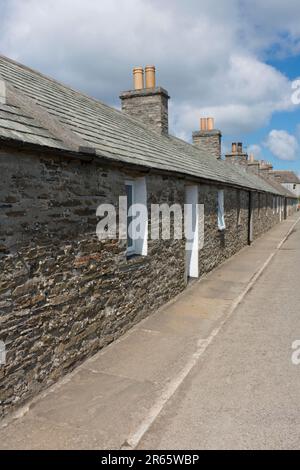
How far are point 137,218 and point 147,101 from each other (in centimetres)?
746

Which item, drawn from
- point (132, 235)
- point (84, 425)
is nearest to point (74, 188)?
point (132, 235)

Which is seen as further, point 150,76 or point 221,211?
point 221,211

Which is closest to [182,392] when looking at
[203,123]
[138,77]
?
[138,77]

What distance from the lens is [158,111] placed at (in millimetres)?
13523

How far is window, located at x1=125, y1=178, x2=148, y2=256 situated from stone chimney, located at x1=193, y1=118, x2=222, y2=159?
13995mm

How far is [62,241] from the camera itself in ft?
16.7

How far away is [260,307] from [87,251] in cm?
463

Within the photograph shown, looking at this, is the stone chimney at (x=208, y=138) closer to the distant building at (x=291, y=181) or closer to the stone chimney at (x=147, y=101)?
the stone chimney at (x=147, y=101)

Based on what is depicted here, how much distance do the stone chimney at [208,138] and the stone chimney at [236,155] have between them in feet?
30.4

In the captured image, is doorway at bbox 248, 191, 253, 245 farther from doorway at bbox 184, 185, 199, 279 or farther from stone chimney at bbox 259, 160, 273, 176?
stone chimney at bbox 259, 160, 273, 176

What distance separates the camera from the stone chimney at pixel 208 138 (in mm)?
20703

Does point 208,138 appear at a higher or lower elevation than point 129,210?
higher

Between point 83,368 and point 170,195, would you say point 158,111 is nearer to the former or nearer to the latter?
point 170,195

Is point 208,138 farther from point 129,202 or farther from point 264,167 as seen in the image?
point 264,167
